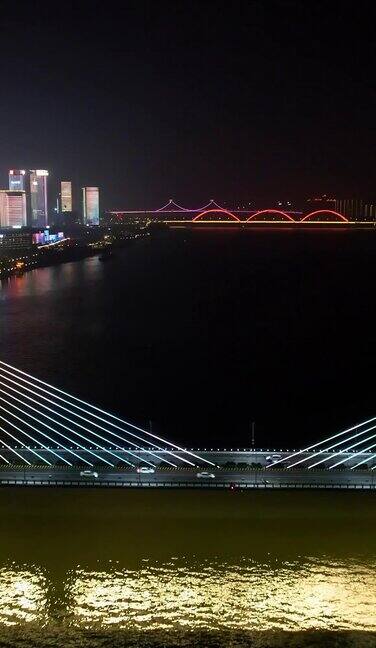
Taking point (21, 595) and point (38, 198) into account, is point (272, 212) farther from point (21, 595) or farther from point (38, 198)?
point (21, 595)

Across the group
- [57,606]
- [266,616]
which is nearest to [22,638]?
[57,606]

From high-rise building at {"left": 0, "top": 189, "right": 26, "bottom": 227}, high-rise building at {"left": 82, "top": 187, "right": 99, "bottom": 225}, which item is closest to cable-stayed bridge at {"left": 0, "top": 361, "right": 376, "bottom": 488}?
high-rise building at {"left": 0, "top": 189, "right": 26, "bottom": 227}

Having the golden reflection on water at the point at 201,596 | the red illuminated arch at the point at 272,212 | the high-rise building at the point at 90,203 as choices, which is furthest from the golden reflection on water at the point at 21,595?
the high-rise building at the point at 90,203

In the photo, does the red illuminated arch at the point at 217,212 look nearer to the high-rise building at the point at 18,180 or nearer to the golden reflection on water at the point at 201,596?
the high-rise building at the point at 18,180

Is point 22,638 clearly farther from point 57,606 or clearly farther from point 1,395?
point 1,395

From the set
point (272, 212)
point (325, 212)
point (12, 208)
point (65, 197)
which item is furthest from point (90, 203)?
point (325, 212)

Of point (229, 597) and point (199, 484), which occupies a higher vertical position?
point (199, 484)
